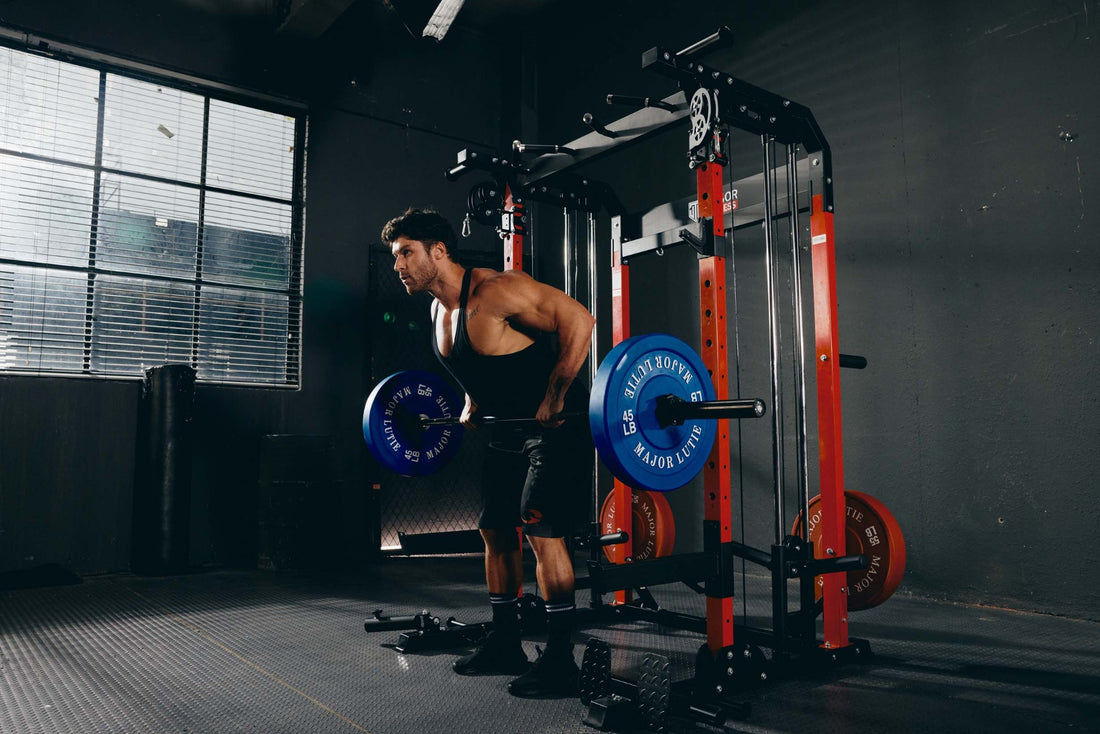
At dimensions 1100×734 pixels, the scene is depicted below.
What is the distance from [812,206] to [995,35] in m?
1.59

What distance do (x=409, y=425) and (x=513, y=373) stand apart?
737 mm

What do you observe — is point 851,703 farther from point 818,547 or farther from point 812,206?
point 812,206

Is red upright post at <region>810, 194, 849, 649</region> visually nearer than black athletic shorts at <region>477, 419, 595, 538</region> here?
No

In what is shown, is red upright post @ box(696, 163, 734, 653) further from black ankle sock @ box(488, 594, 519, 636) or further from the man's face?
the man's face

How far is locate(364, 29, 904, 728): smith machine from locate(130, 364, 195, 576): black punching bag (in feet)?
6.40

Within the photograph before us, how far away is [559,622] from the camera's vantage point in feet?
7.30

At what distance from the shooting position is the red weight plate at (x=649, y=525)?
3102mm

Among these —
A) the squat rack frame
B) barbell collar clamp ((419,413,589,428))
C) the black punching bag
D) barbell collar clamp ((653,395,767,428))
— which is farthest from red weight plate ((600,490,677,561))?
the black punching bag

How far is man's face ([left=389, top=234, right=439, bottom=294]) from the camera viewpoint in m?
2.49

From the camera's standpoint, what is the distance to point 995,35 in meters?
3.44

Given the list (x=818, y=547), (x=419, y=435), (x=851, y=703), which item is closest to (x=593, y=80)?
(x=419, y=435)

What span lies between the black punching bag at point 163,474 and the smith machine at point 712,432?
195 cm

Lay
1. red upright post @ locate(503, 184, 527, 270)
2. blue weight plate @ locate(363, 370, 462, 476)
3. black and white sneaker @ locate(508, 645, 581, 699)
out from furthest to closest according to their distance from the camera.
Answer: red upright post @ locate(503, 184, 527, 270) → blue weight plate @ locate(363, 370, 462, 476) → black and white sneaker @ locate(508, 645, 581, 699)

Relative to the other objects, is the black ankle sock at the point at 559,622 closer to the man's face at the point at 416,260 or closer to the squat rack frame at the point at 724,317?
the squat rack frame at the point at 724,317
